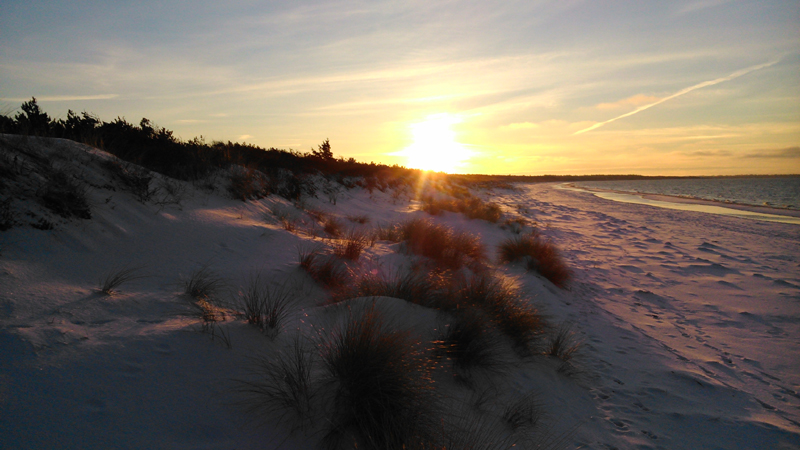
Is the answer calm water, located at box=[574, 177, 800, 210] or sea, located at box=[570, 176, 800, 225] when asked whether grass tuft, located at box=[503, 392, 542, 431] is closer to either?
sea, located at box=[570, 176, 800, 225]

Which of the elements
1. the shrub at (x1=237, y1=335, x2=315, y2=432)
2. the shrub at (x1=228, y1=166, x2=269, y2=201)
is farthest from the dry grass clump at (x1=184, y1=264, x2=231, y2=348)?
the shrub at (x1=228, y1=166, x2=269, y2=201)

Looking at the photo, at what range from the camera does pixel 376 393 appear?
2061 millimetres

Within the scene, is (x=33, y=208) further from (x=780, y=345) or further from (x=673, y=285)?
(x=673, y=285)

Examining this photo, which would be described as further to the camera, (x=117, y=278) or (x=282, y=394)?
(x=117, y=278)

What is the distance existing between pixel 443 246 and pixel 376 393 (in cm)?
474

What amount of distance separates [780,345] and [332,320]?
18.8 ft

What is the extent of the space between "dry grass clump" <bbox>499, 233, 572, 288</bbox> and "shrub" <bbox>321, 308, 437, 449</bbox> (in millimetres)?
4812

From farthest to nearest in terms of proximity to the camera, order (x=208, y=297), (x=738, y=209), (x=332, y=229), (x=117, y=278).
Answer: (x=738, y=209) → (x=332, y=229) → (x=208, y=297) → (x=117, y=278)

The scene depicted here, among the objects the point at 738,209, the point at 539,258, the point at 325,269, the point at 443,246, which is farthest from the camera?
the point at 738,209

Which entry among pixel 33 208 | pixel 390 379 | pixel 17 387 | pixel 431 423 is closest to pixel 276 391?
pixel 390 379

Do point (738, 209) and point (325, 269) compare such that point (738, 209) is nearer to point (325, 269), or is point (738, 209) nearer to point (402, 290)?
point (402, 290)

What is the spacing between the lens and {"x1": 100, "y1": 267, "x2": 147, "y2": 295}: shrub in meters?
2.81

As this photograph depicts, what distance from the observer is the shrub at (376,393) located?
6.26 ft

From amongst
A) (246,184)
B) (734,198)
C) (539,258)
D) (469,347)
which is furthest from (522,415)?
(734,198)
